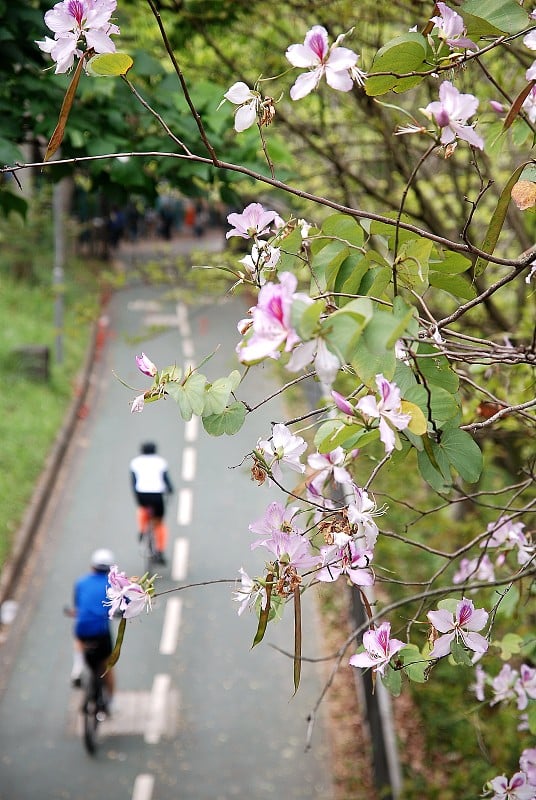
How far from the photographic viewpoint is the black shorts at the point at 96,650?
8.03 metres

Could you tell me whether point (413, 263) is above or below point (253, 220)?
below

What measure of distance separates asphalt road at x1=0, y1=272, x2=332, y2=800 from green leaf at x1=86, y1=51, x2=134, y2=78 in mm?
5184

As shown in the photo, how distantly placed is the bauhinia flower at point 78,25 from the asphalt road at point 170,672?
525cm

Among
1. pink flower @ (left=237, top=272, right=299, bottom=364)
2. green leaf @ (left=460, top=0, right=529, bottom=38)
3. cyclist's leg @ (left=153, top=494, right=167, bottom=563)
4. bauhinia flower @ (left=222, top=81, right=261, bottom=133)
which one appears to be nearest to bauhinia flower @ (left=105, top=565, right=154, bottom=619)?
pink flower @ (left=237, top=272, right=299, bottom=364)

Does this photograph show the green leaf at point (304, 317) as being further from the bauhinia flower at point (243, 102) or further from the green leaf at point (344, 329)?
the bauhinia flower at point (243, 102)

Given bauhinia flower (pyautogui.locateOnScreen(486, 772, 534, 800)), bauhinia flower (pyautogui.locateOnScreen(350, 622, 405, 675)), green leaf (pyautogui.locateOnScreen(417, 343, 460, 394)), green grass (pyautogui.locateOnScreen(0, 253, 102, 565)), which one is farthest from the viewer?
green grass (pyautogui.locateOnScreen(0, 253, 102, 565))

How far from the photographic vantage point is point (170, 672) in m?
9.34

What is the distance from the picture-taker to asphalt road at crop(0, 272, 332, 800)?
26.0 ft

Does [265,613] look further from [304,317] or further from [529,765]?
[529,765]

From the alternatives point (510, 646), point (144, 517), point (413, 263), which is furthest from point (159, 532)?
point (413, 263)

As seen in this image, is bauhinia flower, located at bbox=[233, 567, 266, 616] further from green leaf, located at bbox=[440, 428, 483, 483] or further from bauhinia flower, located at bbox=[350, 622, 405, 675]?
green leaf, located at bbox=[440, 428, 483, 483]

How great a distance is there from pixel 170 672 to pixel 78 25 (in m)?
7.81

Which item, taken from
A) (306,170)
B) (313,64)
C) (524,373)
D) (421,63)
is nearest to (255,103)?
(313,64)

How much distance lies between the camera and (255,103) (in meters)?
2.42
